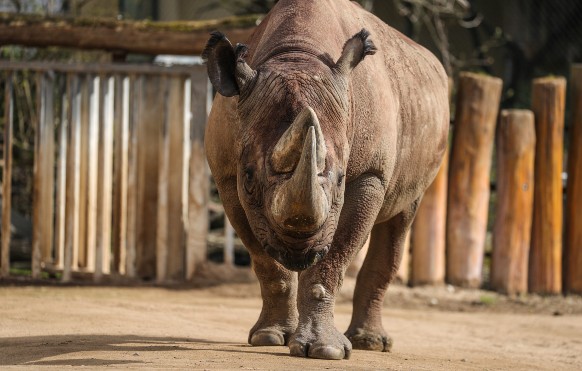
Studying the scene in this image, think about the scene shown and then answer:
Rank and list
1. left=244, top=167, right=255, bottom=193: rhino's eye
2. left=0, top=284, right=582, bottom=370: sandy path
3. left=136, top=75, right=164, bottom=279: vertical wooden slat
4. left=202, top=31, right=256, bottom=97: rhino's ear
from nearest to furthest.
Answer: left=244, top=167, right=255, bottom=193: rhino's eye < left=202, top=31, right=256, bottom=97: rhino's ear < left=0, top=284, right=582, bottom=370: sandy path < left=136, top=75, right=164, bottom=279: vertical wooden slat

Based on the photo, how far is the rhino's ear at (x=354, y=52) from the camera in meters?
5.49

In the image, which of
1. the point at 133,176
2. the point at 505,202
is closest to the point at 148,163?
the point at 133,176

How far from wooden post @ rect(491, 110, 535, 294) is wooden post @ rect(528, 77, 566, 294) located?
4.0 inches

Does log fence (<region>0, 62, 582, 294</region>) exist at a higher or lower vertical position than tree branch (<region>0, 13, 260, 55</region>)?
lower

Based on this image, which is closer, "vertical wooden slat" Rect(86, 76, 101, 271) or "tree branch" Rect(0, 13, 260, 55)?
"tree branch" Rect(0, 13, 260, 55)

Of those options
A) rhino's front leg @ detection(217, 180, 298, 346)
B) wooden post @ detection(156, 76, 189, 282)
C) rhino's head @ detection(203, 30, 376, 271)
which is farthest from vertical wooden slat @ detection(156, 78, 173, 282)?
rhino's head @ detection(203, 30, 376, 271)

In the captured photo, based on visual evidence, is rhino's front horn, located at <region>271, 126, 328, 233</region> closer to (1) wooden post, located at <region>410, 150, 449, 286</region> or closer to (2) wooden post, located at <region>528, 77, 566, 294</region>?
(1) wooden post, located at <region>410, 150, 449, 286</region>

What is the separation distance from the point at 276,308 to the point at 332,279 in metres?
0.64

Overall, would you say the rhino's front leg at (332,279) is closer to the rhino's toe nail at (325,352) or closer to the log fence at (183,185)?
the rhino's toe nail at (325,352)

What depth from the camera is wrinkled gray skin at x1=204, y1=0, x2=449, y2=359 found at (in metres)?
4.94

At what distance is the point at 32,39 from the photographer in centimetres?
1034

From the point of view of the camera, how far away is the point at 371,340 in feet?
22.5

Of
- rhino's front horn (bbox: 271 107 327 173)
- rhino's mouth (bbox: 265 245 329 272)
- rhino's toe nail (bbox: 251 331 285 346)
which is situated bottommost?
rhino's toe nail (bbox: 251 331 285 346)

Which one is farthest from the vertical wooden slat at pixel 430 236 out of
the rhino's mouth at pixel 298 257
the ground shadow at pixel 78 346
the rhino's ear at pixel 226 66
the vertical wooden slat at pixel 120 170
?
the rhino's mouth at pixel 298 257
